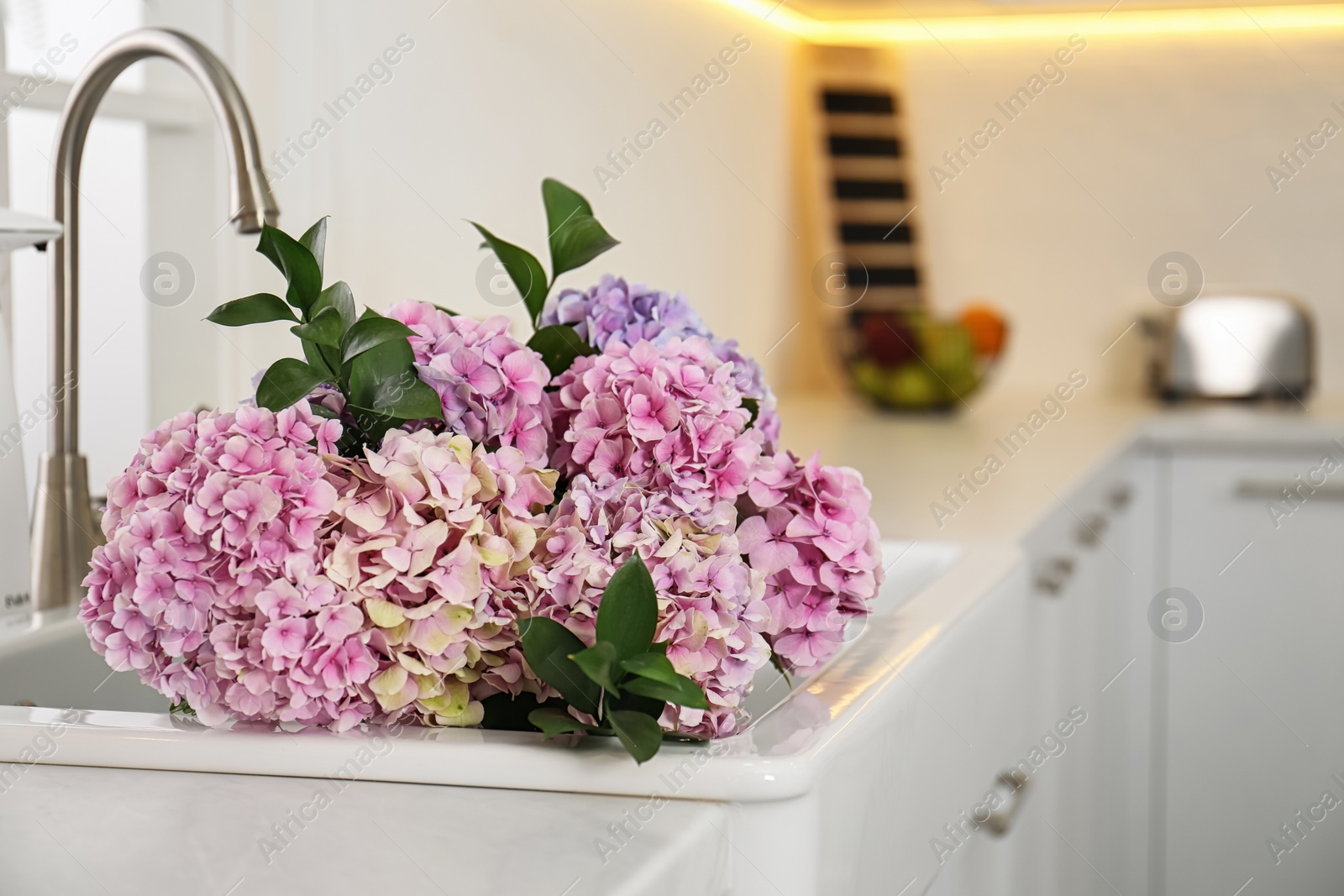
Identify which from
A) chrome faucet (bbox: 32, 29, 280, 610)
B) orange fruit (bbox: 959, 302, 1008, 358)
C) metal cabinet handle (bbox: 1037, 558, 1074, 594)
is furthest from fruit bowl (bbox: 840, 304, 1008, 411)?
chrome faucet (bbox: 32, 29, 280, 610)

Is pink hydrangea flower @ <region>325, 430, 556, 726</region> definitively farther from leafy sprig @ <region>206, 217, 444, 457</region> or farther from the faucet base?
the faucet base

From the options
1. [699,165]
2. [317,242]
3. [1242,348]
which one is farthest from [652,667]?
[1242,348]

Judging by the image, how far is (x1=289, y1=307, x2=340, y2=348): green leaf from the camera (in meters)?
0.54

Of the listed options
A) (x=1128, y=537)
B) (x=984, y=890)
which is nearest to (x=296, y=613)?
(x=984, y=890)

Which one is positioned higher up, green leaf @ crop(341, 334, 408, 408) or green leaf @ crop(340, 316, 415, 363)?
green leaf @ crop(340, 316, 415, 363)

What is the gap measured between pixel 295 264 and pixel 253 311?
0.08ft

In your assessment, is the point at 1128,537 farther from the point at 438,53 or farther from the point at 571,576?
the point at 571,576

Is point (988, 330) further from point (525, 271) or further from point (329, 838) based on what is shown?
point (329, 838)

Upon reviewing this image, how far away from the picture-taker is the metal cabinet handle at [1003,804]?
3.15ft

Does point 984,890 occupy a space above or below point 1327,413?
below

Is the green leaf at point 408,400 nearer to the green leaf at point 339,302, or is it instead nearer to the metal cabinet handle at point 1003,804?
the green leaf at point 339,302

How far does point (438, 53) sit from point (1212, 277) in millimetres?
1864

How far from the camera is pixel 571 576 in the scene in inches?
20.9

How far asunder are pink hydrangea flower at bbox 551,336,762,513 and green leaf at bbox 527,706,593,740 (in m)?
0.10
